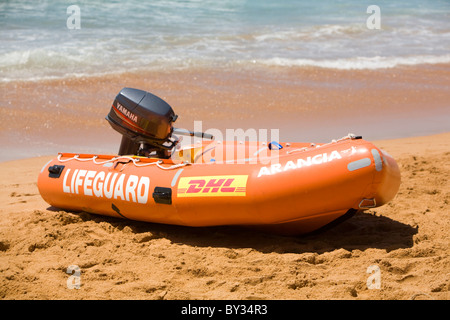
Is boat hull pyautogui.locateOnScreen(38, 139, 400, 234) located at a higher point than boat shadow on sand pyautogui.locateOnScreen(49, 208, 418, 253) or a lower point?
higher

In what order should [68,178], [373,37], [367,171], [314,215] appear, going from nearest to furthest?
[367,171]
[314,215]
[68,178]
[373,37]

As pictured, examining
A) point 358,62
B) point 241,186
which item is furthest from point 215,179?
point 358,62

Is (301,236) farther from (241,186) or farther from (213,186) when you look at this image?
(213,186)

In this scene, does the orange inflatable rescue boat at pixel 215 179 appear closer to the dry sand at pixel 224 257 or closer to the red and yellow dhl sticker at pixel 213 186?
the red and yellow dhl sticker at pixel 213 186

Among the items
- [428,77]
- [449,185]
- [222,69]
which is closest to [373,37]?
[428,77]

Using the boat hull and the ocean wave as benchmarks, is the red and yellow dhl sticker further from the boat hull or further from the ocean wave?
the ocean wave

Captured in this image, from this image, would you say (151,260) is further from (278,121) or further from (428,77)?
(428,77)

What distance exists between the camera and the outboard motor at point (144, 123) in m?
4.98

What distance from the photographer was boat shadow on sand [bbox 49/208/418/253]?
4.26m

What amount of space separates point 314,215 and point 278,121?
4.54 meters

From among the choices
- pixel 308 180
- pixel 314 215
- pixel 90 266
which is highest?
pixel 308 180

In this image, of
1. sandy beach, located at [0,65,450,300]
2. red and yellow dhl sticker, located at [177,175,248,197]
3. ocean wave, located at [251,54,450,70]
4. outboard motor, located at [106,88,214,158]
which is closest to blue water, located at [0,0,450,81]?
ocean wave, located at [251,54,450,70]

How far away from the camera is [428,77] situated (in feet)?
37.0

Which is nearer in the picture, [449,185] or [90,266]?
[90,266]
